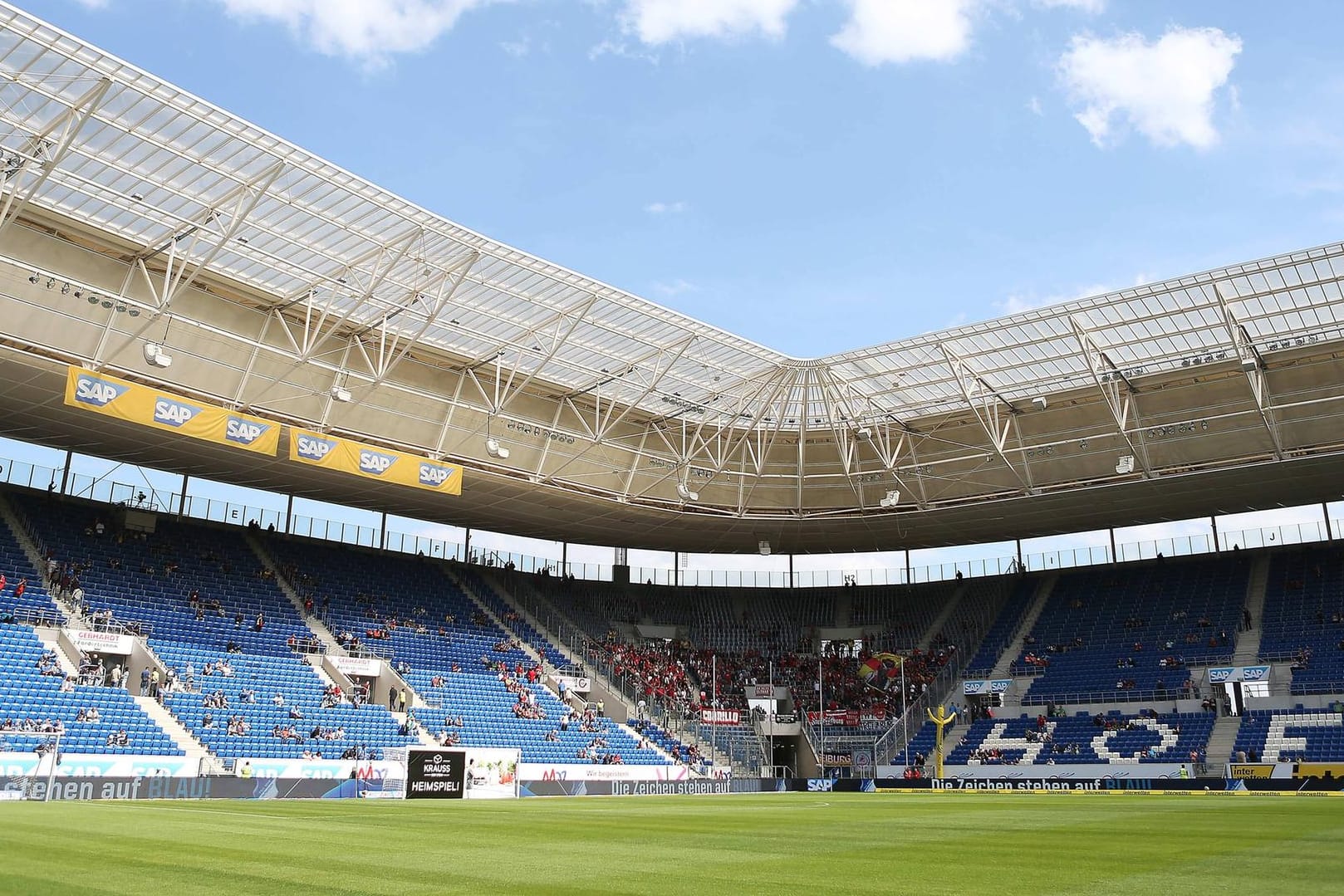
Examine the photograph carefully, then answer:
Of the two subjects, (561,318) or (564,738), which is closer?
(561,318)

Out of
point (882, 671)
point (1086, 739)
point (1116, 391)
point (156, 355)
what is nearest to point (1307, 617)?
point (1086, 739)

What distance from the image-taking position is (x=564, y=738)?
4584 centimetres

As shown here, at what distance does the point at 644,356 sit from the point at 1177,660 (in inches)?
1176

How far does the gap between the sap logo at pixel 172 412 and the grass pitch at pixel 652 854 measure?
14.4 meters

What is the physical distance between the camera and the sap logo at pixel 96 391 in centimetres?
3022

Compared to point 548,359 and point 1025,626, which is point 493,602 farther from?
point 1025,626

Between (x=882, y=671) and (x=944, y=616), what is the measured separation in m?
5.78

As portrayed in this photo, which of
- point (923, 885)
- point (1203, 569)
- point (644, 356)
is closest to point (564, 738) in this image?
point (644, 356)

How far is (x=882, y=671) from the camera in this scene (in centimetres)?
5862

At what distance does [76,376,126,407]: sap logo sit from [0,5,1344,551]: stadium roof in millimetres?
2108

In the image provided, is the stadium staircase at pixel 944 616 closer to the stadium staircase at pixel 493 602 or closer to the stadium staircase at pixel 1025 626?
the stadium staircase at pixel 1025 626

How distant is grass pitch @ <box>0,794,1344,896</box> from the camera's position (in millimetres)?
8578

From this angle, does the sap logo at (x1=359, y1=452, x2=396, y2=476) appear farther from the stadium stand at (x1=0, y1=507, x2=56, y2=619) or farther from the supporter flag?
the supporter flag

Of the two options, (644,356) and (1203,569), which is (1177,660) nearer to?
(1203,569)
